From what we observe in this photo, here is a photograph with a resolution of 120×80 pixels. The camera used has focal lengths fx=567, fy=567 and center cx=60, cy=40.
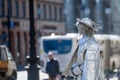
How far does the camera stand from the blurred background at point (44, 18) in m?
68.4

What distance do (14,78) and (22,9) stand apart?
1884 inches

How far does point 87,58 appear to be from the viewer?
7.65m

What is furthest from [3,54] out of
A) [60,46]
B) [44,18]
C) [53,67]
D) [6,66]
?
[44,18]

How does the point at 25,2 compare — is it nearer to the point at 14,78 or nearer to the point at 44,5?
the point at 44,5

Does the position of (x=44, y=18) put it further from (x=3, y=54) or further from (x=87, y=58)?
(x=87, y=58)

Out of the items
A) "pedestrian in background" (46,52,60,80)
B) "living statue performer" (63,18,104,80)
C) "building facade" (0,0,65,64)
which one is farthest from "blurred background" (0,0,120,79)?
"living statue performer" (63,18,104,80)

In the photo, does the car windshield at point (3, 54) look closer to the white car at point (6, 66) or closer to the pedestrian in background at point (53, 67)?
the white car at point (6, 66)

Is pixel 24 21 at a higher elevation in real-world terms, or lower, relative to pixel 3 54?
higher

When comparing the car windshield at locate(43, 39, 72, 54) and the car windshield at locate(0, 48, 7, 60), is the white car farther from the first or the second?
the car windshield at locate(43, 39, 72, 54)

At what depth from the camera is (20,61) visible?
68125 mm

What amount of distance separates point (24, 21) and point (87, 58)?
2634 inches

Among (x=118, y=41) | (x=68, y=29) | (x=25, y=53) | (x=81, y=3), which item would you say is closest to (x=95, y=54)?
(x=118, y=41)

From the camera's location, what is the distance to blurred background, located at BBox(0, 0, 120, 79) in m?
68.4

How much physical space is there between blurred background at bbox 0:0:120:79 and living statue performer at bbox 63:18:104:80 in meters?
48.0
